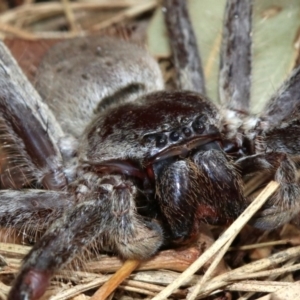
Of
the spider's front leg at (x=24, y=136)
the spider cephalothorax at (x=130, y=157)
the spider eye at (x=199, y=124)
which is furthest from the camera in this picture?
the spider's front leg at (x=24, y=136)

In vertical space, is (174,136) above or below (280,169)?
above

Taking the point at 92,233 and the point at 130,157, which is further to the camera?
the point at 130,157

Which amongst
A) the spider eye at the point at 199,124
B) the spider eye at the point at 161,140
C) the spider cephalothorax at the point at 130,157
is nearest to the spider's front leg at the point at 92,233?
the spider cephalothorax at the point at 130,157

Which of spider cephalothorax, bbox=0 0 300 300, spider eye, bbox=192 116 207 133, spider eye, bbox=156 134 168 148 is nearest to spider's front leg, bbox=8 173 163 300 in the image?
spider cephalothorax, bbox=0 0 300 300

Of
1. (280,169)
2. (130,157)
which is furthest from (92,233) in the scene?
(280,169)

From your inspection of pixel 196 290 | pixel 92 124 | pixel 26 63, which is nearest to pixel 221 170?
pixel 196 290

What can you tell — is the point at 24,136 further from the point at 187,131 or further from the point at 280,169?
the point at 280,169

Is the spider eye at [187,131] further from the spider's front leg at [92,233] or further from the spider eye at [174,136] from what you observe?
the spider's front leg at [92,233]

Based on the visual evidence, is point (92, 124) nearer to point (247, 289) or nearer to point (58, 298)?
point (58, 298)
